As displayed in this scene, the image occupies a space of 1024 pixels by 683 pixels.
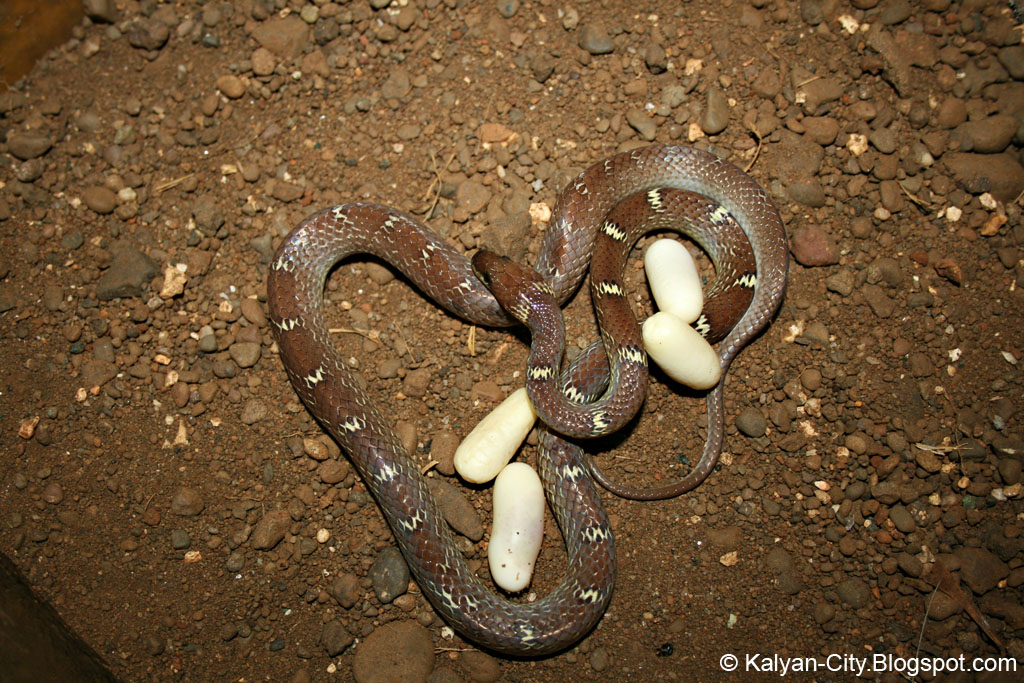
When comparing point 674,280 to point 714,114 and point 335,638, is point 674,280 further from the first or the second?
point 335,638

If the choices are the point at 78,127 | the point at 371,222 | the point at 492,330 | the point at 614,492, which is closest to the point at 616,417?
the point at 614,492

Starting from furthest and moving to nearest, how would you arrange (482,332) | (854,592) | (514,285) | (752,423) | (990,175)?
(482,332) → (990,175) → (752,423) → (514,285) → (854,592)

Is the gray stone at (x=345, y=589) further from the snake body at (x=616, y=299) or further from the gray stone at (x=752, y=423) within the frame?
the gray stone at (x=752, y=423)

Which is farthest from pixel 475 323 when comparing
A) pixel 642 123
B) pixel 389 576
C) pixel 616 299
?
pixel 642 123

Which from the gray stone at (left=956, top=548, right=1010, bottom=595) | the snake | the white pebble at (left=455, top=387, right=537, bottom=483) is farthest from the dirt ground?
the white pebble at (left=455, top=387, right=537, bottom=483)

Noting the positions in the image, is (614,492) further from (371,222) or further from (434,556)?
(371,222)
